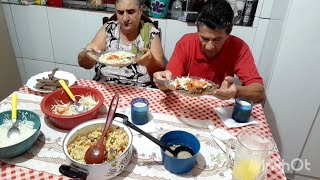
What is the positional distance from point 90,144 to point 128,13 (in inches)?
44.7

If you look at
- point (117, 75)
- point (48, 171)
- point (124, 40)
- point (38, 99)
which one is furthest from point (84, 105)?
point (124, 40)

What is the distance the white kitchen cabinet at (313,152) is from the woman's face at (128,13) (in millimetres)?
1529

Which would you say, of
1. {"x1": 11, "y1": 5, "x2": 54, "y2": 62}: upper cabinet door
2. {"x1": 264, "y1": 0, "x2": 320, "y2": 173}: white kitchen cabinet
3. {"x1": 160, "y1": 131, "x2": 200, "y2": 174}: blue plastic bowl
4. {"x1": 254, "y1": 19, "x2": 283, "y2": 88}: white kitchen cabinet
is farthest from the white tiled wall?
{"x1": 160, "y1": 131, "x2": 200, "y2": 174}: blue plastic bowl

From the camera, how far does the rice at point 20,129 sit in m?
1.05

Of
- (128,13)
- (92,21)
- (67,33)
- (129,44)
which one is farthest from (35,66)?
(128,13)

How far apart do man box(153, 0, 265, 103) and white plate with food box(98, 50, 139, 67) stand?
0.23m

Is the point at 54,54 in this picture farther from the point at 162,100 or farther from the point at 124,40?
the point at 162,100

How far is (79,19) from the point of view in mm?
2365

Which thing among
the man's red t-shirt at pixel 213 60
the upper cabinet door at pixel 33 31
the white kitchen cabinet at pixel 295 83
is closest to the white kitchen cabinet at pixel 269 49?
the white kitchen cabinet at pixel 295 83

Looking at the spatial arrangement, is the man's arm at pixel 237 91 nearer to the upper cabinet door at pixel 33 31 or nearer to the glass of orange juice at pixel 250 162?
the glass of orange juice at pixel 250 162

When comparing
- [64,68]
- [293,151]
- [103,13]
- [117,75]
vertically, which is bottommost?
[293,151]

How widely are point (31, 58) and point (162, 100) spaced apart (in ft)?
6.29

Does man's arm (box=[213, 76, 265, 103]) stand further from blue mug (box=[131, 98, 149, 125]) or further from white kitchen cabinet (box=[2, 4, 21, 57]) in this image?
white kitchen cabinet (box=[2, 4, 21, 57])

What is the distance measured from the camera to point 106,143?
1.04 metres
